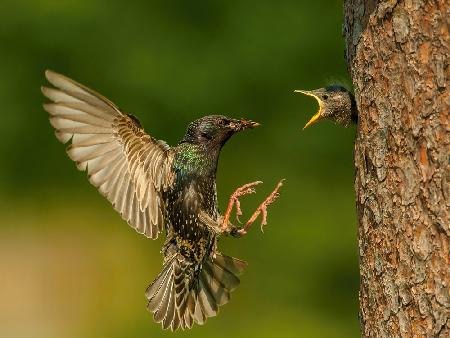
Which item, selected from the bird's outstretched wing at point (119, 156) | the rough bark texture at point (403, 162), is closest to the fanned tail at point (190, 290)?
the bird's outstretched wing at point (119, 156)

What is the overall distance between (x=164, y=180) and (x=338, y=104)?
97cm

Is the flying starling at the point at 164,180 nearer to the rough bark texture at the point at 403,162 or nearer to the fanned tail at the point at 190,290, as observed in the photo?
the fanned tail at the point at 190,290

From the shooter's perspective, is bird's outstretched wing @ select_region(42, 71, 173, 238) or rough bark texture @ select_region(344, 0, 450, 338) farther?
bird's outstretched wing @ select_region(42, 71, 173, 238)

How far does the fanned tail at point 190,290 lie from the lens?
407 cm

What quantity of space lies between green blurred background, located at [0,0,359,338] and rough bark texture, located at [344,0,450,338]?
349 cm

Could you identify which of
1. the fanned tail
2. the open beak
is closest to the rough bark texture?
the open beak

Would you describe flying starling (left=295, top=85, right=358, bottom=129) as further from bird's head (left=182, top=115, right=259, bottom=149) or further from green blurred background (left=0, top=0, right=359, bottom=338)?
green blurred background (left=0, top=0, right=359, bottom=338)

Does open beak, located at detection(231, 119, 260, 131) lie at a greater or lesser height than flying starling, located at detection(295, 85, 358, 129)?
greater

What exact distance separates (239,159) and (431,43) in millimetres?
4101

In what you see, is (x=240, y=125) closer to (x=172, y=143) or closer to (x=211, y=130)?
(x=211, y=130)

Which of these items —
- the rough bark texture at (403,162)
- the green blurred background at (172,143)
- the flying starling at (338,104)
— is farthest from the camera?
the green blurred background at (172,143)

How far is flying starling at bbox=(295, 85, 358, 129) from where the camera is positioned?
3086 millimetres

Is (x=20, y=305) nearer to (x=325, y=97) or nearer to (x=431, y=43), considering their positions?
(x=325, y=97)

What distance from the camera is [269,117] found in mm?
6695
